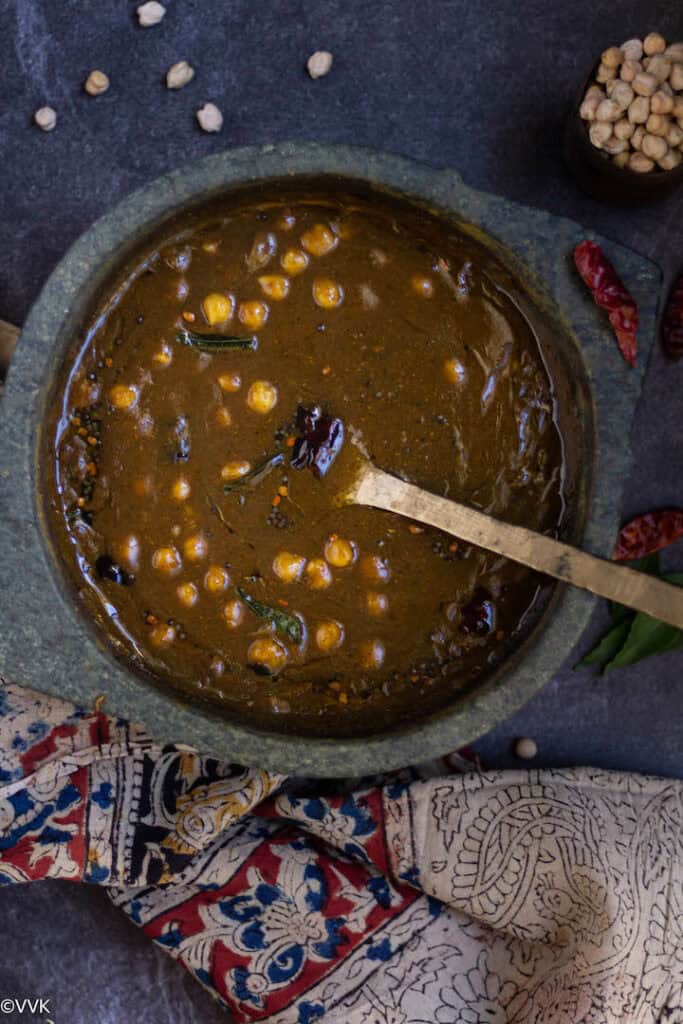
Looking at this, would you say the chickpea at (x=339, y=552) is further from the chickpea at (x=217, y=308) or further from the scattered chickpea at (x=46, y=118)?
the scattered chickpea at (x=46, y=118)

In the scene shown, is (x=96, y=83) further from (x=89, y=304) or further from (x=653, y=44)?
(x=653, y=44)

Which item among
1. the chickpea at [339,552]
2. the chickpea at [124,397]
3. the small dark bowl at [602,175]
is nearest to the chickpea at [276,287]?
the chickpea at [124,397]

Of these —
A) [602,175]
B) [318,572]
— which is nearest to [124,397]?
[318,572]

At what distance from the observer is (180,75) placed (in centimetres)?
156

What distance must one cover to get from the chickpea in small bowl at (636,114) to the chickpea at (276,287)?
54cm

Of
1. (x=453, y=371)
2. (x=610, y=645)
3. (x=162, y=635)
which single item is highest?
(x=453, y=371)

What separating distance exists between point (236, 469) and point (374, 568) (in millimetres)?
→ 228

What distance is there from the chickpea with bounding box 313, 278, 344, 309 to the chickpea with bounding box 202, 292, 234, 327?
112 millimetres

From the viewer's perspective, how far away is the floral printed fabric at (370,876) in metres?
1.58

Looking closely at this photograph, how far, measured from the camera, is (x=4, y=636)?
1244 millimetres

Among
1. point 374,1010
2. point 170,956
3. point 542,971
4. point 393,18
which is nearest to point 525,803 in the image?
point 542,971

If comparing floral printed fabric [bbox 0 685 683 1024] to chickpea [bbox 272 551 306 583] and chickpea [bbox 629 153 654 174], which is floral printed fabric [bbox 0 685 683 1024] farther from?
chickpea [bbox 629 153 654 174]

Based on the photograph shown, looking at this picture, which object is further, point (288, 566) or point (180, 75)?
point (180, 75)

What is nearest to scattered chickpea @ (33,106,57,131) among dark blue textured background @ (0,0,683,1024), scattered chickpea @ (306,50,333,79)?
dark blue textured background @ (0,0,683,1024)
